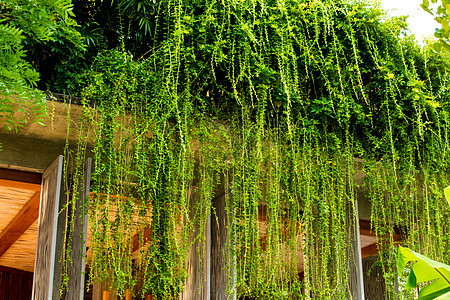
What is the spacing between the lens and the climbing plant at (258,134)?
307 centimetres

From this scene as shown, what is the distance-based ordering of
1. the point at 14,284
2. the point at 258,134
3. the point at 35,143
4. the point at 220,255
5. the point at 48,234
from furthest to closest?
the point at 14,284
the point at 220,255
the point at 35,143
the point at 258,134
the point at 48,234

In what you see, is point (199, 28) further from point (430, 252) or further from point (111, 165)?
point (430, 252)

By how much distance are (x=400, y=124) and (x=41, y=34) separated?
2.85 m

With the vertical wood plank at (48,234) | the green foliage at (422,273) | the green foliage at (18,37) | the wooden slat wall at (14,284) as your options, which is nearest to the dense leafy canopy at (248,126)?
the vertical wood plank at (48,234)

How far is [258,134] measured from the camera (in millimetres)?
3264

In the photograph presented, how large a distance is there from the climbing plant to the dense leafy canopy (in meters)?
0.01

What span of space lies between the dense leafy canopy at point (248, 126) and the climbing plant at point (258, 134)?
0.05ft

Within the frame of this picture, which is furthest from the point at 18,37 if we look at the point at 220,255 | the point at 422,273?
the point at 220,255

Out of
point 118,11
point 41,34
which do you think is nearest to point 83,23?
point 118,11

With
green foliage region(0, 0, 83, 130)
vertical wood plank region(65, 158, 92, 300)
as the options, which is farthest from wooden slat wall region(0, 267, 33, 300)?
green foliage region(0, 0, 83, 130)

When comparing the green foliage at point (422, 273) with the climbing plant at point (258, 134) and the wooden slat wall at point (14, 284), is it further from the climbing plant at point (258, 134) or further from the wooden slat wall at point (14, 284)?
the wooden slat wall at point (14, 284)

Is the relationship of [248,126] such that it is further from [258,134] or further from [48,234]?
[48,234]

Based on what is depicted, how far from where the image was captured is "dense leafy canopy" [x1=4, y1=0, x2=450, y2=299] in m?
3.07

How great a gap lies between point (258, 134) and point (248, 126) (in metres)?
0.13
